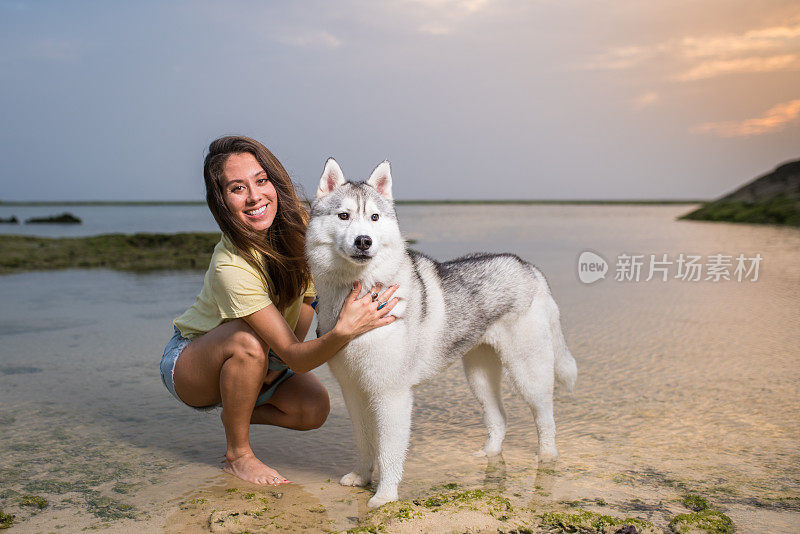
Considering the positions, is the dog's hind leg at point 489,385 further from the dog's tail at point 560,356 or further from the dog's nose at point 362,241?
the dog's nose at point 362,241

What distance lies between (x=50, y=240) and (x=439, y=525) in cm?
1695

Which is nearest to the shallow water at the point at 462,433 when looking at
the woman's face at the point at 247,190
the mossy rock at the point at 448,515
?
the mossy rock at the point at 448,515

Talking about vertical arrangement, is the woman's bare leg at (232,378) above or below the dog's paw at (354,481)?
above

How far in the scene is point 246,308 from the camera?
311cm

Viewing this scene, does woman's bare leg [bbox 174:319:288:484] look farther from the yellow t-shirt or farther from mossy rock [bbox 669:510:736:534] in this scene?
mossy rock [bbox 669:510:736:534]

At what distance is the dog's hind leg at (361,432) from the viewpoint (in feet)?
10.2

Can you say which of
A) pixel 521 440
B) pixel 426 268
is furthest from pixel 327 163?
pixel 521 440

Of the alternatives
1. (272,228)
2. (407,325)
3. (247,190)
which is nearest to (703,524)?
(407,325)

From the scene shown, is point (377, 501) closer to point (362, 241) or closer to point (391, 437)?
point (391, 437)

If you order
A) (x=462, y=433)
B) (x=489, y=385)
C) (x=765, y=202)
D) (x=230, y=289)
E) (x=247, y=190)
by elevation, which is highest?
(x=765, y=202)

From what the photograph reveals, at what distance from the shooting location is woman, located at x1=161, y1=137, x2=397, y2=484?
315 cm

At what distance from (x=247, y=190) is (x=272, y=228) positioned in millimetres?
272

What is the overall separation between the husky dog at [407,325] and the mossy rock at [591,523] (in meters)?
0.76

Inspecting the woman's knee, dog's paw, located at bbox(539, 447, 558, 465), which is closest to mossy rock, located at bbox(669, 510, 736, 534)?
dog's paw, located at bbox(539, 447, 558, 465)
